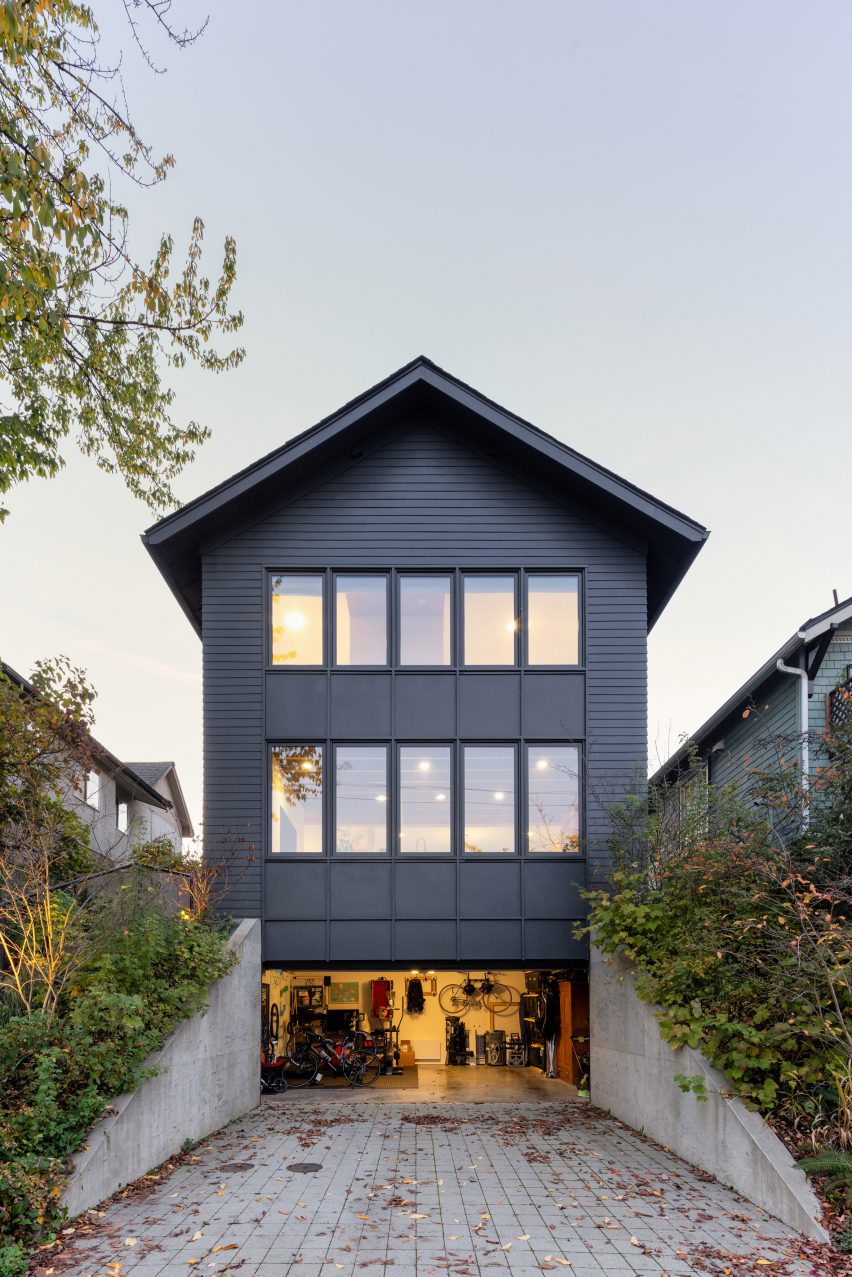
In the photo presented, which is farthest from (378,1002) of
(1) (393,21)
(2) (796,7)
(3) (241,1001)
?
(2) (796,7)

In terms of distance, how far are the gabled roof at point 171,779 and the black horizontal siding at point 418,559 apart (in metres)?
16.2

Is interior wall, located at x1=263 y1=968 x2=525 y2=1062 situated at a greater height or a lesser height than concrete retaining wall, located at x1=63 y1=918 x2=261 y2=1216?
lesser

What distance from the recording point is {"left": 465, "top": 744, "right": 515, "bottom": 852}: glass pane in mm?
12125

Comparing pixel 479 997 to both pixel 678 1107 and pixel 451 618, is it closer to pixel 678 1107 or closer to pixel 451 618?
pixel 451 618

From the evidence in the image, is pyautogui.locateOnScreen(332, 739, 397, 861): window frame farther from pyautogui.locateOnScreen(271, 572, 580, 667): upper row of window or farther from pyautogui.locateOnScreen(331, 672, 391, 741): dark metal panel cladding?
pyautogui.locateOnScreen(271, 572, 580, 667): upper row of window

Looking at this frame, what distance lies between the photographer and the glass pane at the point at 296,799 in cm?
1209

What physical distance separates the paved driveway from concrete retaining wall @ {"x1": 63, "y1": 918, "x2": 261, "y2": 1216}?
0.25 metres

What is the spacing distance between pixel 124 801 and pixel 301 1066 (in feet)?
44.4

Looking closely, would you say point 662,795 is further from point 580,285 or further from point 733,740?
point 580,285

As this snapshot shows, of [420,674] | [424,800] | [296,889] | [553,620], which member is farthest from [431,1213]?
[553,620]

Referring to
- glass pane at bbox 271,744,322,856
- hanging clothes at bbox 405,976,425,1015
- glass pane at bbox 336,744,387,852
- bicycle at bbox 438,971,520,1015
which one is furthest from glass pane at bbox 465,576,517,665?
hanging clothes at bbox 405,976,425,1015

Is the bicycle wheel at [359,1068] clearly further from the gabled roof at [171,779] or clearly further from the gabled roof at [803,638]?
the gabled roof at [171,779]

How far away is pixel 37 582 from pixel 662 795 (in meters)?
15.6

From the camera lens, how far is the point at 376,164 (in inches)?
635
